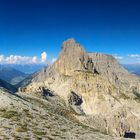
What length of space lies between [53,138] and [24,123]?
8.51m

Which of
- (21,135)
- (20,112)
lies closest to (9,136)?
(21,135)

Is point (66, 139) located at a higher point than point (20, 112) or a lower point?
lower

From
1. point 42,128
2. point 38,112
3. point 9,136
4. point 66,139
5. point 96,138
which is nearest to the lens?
point 9,136

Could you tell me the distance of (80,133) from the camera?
2753 inches

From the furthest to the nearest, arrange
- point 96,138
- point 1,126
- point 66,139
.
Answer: point 96,138
point 66,139
point 1,126

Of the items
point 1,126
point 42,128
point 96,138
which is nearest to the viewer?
point 1,126

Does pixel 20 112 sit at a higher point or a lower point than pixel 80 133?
higher

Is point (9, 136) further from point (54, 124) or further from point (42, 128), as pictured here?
point (54, 124)

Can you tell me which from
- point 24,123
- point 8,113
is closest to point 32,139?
point 24,123

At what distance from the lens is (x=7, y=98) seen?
81.2m

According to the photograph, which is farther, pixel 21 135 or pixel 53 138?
pixel 53 138

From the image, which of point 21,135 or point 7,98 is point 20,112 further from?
point 21,135

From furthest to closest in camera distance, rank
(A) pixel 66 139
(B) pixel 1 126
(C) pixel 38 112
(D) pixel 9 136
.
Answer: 1. (C) pixel 38 112
2. (A) pixel 66 139
3. (B) pixel 1 126
4. (D) pixel 9 136

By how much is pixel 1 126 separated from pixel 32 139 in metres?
6.92
